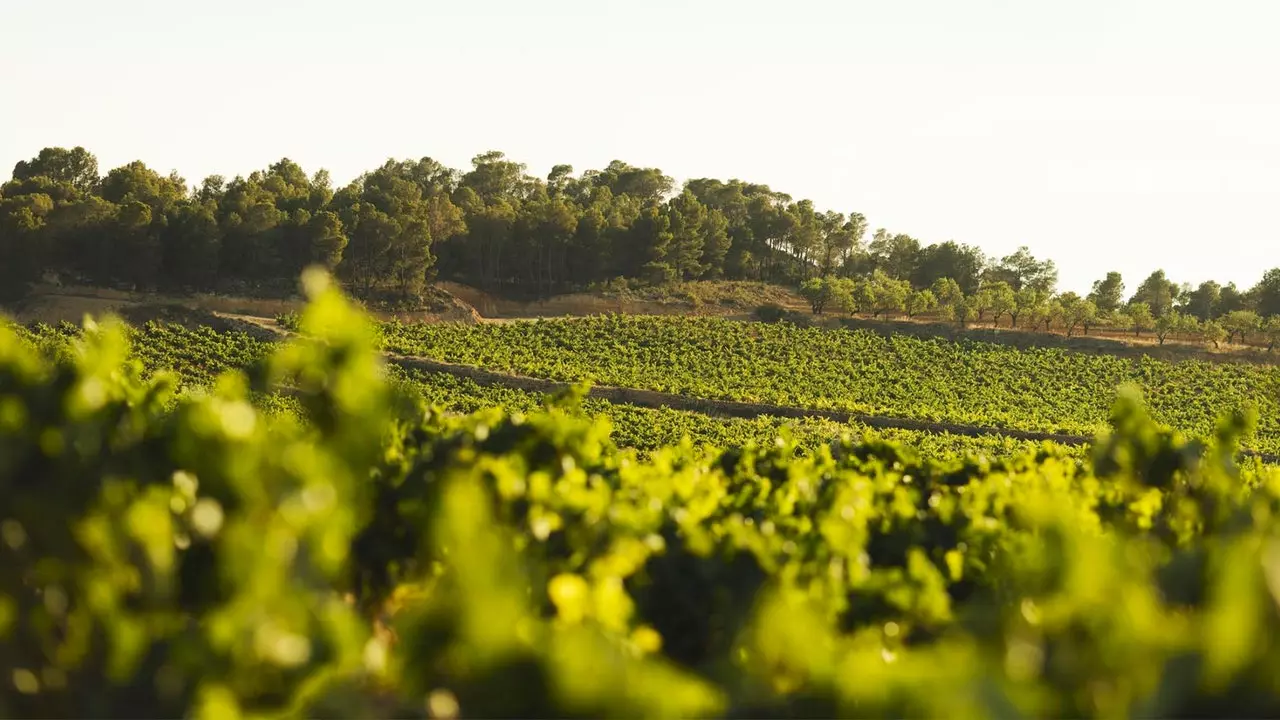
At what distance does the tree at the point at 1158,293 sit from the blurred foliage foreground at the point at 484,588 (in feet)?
297

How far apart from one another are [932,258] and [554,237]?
36.8m

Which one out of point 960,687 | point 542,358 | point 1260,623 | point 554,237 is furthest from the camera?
point 554,237

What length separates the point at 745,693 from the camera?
3719 mm

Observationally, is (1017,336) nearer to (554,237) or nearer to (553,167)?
(554,237)

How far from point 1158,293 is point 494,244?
186ft

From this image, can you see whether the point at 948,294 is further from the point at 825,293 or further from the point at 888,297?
the point at 825,293

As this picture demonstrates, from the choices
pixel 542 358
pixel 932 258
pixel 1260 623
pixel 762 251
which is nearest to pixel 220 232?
pixel 542 358

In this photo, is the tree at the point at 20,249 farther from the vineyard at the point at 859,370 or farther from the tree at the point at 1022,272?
the tree at the point at 1022,272

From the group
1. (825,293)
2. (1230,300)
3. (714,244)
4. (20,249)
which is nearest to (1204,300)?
(1230,300)

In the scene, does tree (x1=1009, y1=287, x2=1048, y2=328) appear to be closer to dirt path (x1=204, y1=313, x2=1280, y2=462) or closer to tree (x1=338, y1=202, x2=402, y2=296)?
dirt path (x1=204, y1=313, x2=1280, y2=462)

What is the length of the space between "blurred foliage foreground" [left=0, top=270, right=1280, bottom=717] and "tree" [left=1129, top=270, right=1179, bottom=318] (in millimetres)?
90536

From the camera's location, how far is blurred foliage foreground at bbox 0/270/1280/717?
306 cm

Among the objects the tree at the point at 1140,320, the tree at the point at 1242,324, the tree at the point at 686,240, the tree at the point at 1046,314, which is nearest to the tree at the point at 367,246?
the tree at the point at 686,240

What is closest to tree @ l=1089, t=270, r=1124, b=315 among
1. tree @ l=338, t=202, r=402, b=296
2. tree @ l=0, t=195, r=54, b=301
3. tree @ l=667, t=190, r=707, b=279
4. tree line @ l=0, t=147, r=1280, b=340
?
tree line @ l=0, t=147, r=1280, b=340
